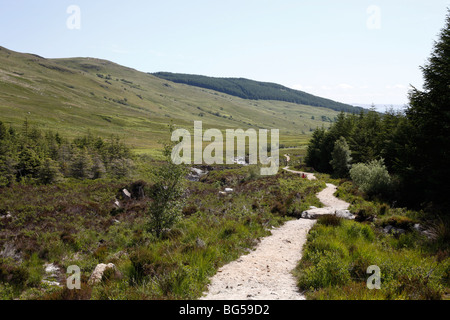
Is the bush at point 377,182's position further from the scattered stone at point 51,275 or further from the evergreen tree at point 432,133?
the scattered stone at point 51,275

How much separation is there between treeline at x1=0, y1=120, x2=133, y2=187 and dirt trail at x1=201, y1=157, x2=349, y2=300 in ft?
116

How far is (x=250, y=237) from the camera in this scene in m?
11.8

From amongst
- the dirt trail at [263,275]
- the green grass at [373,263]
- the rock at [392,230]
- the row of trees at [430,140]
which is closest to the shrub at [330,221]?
the green grass at [373,263]

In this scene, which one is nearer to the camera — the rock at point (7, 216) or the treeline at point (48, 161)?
the rock at point (7, 216)

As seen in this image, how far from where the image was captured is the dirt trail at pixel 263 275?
6.33m

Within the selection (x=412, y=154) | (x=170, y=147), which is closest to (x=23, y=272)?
(x=170, y=147)

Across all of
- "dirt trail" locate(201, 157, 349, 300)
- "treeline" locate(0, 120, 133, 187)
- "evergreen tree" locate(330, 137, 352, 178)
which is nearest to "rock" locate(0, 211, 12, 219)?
"treeline" locate(0, 120, 133, 187)

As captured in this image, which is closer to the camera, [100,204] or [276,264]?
[276,264]

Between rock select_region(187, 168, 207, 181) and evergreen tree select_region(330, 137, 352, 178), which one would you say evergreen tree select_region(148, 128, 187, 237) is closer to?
evergreen tree select_region(330, 137, 352, 178)

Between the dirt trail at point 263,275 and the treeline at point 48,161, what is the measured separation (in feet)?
116

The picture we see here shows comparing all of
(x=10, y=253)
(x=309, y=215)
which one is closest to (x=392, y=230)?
(x=309, y=215)

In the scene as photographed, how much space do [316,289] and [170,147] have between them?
1012cm
